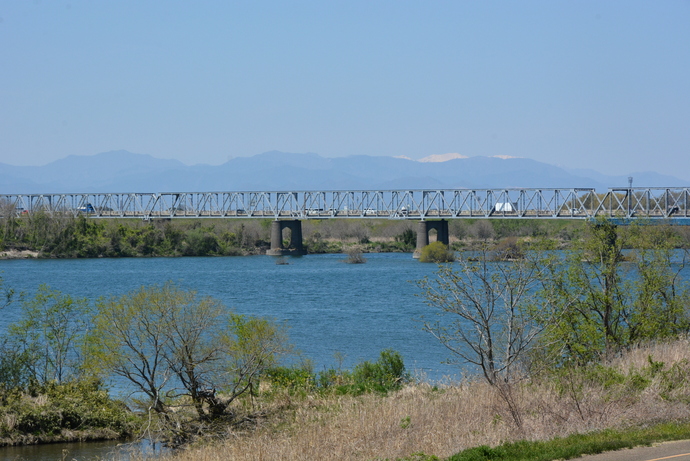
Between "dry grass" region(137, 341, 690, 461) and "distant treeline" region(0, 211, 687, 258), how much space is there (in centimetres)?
7760

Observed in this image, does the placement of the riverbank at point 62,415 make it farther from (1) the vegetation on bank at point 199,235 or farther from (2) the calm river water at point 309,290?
(1) the vegetation on bank at point 199,235

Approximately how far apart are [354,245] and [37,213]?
148 ft

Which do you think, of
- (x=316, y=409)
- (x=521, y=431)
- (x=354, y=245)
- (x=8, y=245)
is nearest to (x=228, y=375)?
(x=316, y=409)

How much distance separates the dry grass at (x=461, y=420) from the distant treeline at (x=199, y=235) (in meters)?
77.6

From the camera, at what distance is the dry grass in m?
14.6

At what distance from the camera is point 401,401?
750 inches

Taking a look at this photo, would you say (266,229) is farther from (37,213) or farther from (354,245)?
(37,213)

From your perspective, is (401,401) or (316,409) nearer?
(401,401)

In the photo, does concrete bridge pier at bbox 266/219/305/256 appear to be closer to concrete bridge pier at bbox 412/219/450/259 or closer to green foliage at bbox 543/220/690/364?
concrete bridge pier at bbox 412/219/450/259

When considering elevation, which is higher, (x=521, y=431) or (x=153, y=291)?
(x=153, y=291)

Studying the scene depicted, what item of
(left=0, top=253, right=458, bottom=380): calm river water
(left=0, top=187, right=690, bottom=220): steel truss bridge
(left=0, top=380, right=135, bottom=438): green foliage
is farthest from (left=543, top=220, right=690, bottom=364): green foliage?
(left=0, top=187, right=690, bottom=220): steel truss bridge

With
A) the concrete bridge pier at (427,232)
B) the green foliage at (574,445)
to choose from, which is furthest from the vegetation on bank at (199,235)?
the green foliage at (574,445)

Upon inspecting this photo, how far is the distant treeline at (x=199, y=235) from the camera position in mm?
106750

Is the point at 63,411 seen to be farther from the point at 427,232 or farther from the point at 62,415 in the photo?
the point at 427,232
